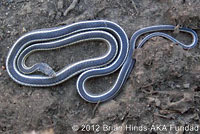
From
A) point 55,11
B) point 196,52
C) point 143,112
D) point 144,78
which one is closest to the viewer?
point 143,112

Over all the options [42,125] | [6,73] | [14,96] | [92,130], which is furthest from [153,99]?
[6,73]

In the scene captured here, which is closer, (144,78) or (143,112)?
(143,112)

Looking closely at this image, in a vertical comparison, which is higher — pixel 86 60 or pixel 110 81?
pixel 86 60

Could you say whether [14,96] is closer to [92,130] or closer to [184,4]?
[92,130]

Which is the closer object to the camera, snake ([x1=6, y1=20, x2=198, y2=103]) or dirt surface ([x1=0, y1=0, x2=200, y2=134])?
dirt surface ([x1=0, y1=0, x2=200, y2=134])
